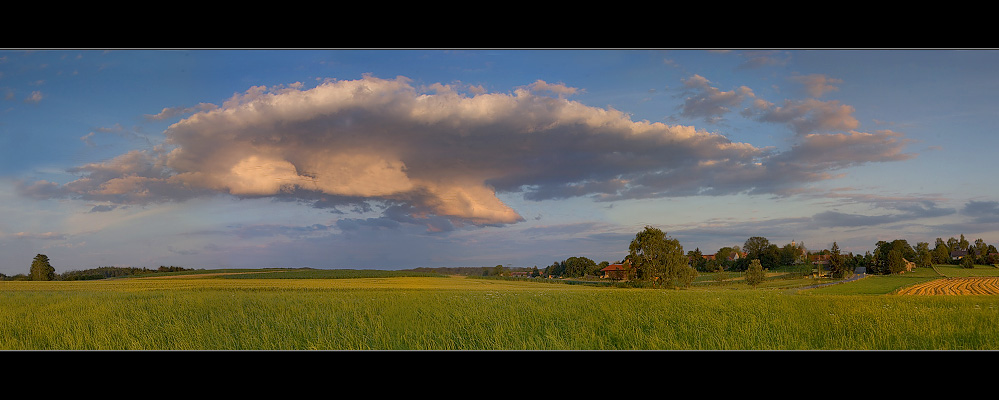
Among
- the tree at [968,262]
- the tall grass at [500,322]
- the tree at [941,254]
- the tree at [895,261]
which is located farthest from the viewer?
the tree at [895,261]

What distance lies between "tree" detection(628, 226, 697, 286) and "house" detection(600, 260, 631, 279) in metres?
0.18

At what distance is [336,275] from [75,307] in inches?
229

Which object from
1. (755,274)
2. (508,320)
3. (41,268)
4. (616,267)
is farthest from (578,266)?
(41,268)

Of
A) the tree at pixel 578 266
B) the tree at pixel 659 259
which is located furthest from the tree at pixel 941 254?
the tree at pixel 578 266

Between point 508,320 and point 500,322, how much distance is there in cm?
16

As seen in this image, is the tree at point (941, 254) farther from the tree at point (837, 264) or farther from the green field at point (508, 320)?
the tree at point (837, 264)

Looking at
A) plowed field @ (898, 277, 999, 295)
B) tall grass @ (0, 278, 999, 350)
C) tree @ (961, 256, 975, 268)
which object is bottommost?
tall grass @ (0, 278, 999, 350)

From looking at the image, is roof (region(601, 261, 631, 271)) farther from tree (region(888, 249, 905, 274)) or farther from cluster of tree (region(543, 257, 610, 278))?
tree (region(888, 249, 905, 274))

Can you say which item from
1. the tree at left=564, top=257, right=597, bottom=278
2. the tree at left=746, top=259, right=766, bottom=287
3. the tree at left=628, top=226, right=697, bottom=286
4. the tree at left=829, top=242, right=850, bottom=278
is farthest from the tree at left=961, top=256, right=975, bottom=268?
the tree at left=564, top=257, right=597, bottom=278

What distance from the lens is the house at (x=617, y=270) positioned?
35.8 ft

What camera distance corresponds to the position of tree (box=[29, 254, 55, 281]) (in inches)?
333

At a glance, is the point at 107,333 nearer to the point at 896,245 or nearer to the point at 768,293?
the point at 768,293

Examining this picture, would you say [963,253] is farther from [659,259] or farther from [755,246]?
[659,259]

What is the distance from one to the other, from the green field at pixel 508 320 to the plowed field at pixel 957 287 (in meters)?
0.19
